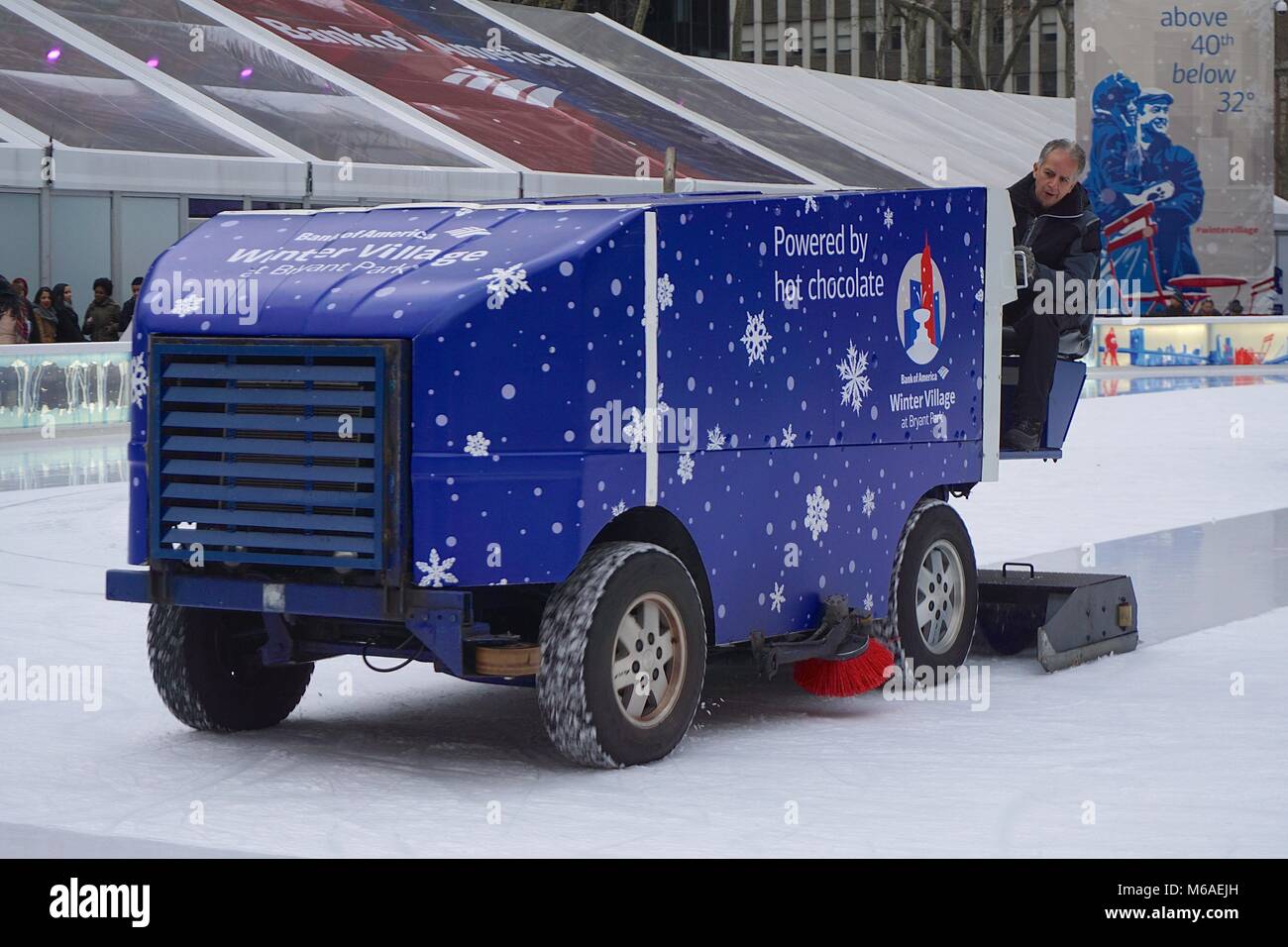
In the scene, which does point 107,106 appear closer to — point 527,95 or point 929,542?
point 527,95

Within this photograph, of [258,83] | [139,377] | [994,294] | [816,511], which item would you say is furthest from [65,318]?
[816,511]

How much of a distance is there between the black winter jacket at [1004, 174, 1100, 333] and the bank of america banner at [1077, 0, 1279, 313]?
91.9 ft

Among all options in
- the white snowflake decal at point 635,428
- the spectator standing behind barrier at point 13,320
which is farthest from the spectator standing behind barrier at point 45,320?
the white snowflake decal at point 635,428

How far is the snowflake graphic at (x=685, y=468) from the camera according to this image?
6.73 m

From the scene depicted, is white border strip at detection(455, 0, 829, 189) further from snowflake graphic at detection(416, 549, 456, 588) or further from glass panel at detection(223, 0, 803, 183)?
snowflake graphic at detection(416, 549, 456, 588)

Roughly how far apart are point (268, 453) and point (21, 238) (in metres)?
19.6

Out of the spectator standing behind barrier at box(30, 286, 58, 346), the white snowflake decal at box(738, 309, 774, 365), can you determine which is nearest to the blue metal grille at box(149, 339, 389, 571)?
the white snowflake decal at box(738, 309, 774, 365)

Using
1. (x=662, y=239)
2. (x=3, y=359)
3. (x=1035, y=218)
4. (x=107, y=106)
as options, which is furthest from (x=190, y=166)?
(x=662, y=239)

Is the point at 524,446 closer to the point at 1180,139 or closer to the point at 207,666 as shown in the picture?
the point at 207,666

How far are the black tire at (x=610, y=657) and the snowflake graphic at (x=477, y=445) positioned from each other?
1.63 feet

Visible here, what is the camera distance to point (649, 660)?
261 inches

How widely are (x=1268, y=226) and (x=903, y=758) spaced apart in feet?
106

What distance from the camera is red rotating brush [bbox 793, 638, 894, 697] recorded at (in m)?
7.65

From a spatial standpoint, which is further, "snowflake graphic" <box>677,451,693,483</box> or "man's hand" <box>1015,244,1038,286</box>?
"man's hand" <box>1015,244,1038,286</box>
